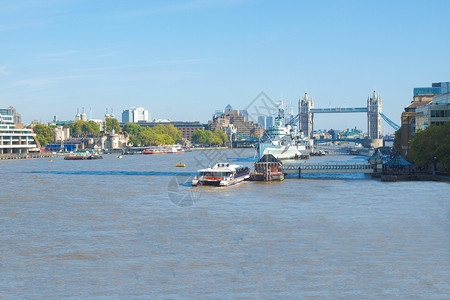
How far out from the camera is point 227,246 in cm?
2909

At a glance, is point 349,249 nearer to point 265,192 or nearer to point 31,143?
point 265,192

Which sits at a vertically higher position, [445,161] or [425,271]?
[445,161]

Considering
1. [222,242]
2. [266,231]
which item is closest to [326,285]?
[222,242]

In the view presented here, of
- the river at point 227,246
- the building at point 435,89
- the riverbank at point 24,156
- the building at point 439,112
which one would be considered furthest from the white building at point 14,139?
the building at point 439,112

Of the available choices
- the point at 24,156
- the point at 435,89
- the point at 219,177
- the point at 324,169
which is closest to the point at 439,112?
the point at 324,169

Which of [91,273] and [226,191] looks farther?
[226,191]

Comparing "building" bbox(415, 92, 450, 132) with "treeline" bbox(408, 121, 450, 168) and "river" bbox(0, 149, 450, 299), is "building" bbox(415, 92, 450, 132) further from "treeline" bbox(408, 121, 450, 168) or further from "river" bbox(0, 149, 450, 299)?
"river" bbox(0, 149, 450, 299)

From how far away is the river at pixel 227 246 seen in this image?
875 inches

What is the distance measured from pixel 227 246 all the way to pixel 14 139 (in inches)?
5879

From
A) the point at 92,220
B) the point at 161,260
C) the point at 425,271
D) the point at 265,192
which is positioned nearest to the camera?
the point at 425,271

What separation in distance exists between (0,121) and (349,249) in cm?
15613

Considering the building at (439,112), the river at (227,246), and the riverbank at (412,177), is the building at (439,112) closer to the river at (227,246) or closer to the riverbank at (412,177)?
the riverbank at (412,177)

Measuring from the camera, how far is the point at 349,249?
2812cm

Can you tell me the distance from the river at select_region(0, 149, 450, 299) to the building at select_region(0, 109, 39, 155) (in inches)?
4628
